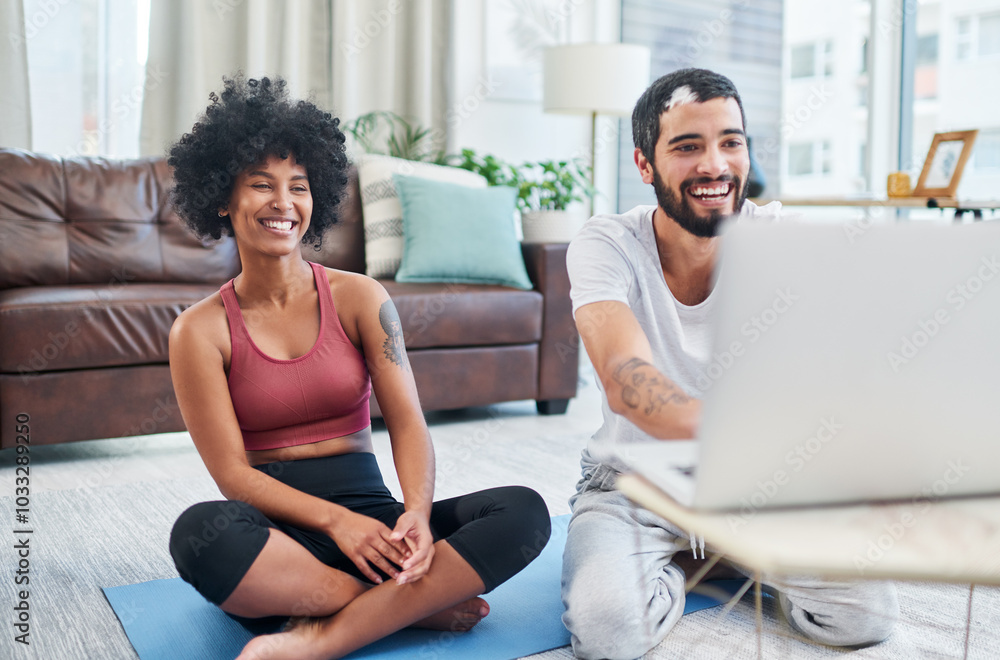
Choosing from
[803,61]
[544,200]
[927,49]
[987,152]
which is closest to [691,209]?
[544,200]

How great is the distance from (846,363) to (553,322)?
93.6 inches

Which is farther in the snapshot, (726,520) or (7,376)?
(7,376)

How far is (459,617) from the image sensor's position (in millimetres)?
1416

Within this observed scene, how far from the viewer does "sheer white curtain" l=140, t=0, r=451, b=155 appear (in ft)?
11.8

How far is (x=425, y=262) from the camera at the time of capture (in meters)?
3.10

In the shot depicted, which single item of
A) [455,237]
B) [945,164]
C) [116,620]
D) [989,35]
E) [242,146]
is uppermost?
[989,35]

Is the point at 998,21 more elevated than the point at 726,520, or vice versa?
the point at 998,21

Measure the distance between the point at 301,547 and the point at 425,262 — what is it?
1899mm

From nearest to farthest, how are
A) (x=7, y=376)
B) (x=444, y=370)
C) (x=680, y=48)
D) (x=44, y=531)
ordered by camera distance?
1. (x=44, y=531)
2. (x=7, y=376)
3. (x=444, y=370)
4. (x=680, y=48)

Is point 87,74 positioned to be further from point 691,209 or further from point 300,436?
point 691,209

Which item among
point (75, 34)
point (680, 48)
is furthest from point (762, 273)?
point (680, 48)

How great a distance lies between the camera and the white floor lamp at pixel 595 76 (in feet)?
12.8

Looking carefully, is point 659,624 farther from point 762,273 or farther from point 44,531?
point 44,531

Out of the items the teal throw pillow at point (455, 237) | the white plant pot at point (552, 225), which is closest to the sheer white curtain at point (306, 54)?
the teal throw pillow at point (455, 237)
